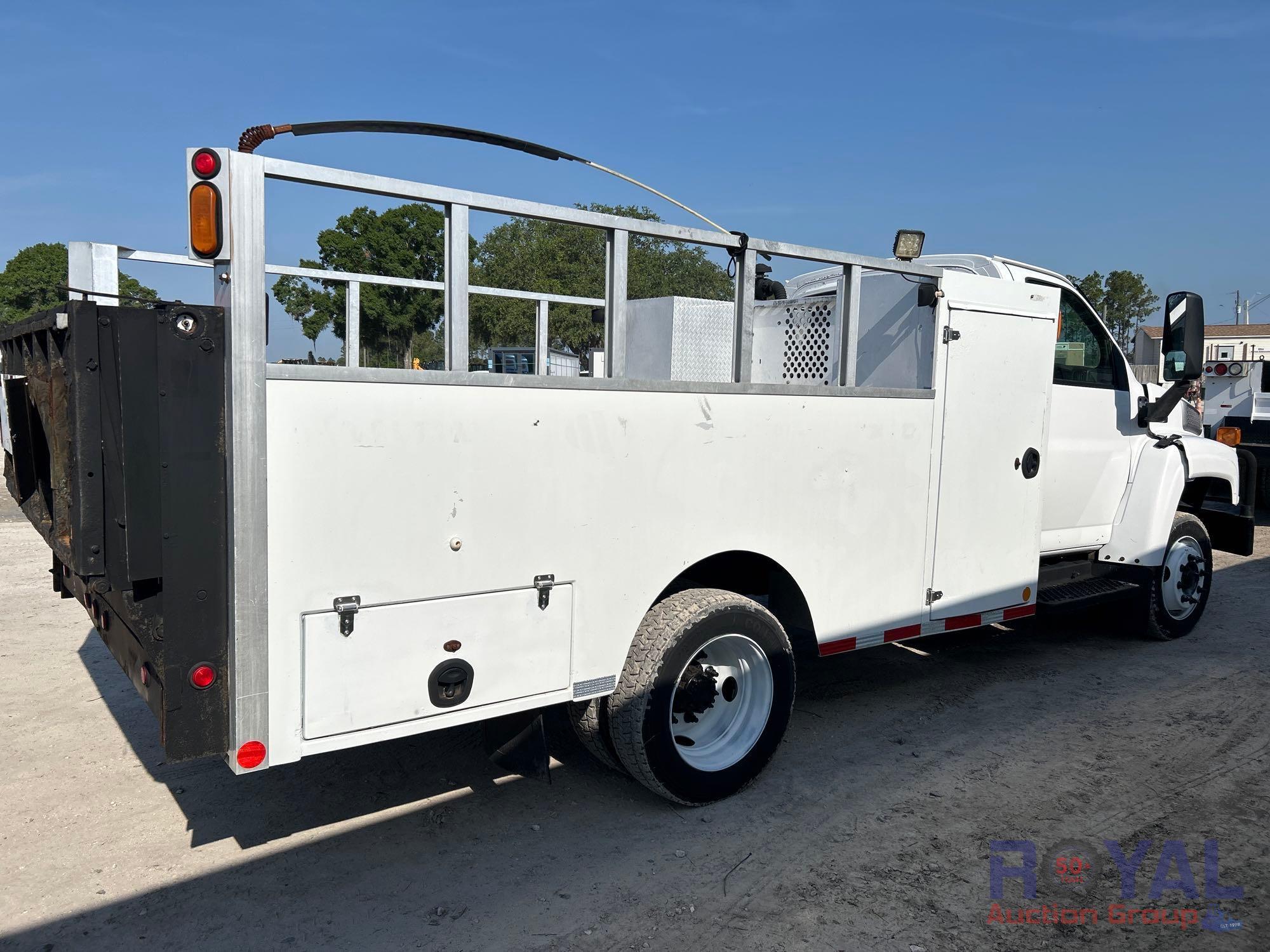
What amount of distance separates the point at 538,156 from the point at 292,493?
170 cm

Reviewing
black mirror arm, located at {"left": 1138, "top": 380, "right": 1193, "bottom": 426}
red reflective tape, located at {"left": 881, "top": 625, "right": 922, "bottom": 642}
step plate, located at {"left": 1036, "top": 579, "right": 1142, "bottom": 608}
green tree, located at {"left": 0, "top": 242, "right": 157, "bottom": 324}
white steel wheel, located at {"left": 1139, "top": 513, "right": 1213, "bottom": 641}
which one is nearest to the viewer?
red reflective tape, located at {"left": 881, "top": 625, "right": 922, "bottom": 642}

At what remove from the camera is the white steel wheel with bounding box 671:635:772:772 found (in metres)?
3.93

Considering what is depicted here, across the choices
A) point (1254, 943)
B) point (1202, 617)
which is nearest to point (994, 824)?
point (1254, 943)

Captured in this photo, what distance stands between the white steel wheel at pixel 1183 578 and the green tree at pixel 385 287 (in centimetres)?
516

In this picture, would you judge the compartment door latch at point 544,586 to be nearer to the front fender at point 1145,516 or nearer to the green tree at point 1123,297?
the front fender at point 1145,516

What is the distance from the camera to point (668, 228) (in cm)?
357

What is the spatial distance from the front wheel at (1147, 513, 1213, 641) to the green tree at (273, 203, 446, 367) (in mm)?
5088

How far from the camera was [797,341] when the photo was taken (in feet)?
15.7

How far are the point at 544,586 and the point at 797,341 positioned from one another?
216 cm

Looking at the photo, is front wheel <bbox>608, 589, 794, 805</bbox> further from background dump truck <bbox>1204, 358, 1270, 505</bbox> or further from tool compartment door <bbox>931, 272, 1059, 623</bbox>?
background dump truck <bbox>1204, 358, 1270, 505</bbox>

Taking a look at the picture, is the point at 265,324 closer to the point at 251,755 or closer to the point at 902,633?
the point at 251,755

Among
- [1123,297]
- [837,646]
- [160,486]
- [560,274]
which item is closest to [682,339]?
[837,646]

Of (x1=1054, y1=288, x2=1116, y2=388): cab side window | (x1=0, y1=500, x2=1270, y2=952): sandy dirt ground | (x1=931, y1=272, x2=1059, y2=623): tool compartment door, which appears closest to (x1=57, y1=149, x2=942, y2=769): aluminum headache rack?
(x1=0, y1=500, x2=1270, y2=952): sandy dirt ground

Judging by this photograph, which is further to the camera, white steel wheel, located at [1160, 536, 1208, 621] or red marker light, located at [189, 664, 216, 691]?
white steel wheel, located at [1160, 536, 1208, 621]
